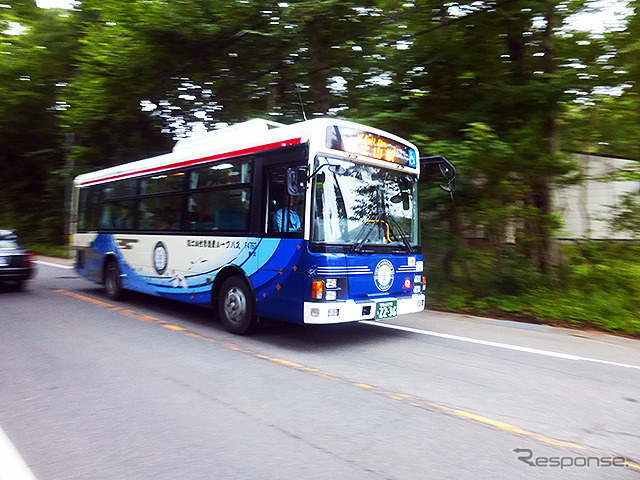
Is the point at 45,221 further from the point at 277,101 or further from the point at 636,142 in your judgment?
the point at 636,142

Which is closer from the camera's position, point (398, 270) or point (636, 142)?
point (398, 270)

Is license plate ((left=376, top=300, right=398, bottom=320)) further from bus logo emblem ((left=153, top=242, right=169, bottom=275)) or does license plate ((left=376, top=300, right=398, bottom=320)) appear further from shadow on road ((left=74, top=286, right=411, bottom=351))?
bus logo emblem ((left=153, top=242, right=169, bottom=275))

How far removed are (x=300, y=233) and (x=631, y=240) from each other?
769 cm

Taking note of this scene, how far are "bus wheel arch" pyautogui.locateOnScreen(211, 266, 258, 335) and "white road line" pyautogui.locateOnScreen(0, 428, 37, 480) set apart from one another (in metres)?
3.88

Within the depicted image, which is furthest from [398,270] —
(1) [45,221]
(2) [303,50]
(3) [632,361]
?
(1) [45,221]

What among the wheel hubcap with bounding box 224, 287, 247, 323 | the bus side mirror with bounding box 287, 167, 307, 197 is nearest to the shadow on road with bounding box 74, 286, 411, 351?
the wheel hubcap with bounding box 224, 287, 247, 323

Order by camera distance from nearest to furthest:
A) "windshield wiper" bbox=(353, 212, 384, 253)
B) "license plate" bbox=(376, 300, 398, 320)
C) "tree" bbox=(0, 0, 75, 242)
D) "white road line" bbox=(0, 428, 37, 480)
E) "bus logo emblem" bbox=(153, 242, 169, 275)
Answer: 1. "white road line" bbox=(0, 428, 37, 480)
2. "windshield wiper" bbox=(353, 212, 384, 253)
3. "license plate" bbox=(376, 300, 398, 320)
4. "bus logo emblem" bbox=(153, 242, 169, 275)
5. "tree" bbox=(0, 0, 75, 242)

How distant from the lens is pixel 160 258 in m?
9.58

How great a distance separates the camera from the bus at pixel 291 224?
6.55 meters

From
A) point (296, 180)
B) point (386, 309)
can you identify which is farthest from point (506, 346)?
point (296, 180)

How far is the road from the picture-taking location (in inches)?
140

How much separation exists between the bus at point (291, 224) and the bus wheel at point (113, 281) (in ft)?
6.04

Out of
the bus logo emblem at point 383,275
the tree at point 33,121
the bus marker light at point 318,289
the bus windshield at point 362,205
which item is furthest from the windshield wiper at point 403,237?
the tree at point 33,121

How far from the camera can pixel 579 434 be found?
413 centimetres
